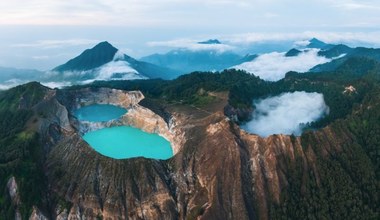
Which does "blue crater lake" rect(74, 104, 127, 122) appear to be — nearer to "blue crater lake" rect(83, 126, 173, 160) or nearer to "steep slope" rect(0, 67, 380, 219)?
"blue crater lake" rect(83, 126, 173, 160)

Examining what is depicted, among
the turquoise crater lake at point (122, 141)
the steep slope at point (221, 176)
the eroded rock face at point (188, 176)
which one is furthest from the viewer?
the turquoise crater lake at point (122, 141)

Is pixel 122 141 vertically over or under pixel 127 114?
under

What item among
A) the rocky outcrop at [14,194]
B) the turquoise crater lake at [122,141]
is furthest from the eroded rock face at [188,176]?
the rocky outcrop at [14,194]

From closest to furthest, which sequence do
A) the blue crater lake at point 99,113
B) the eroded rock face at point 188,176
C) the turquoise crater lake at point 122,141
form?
the eroded rock face at point 188,176, the turquoise crater lake at point 122,141, the blue crater lake at point 99,113

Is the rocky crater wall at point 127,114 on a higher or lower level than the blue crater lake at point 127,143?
higher

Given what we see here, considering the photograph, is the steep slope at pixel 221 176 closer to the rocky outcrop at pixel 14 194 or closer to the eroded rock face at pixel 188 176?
the eroded rock face at pixel 188 176

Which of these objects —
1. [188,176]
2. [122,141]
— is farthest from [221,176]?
[122,141]

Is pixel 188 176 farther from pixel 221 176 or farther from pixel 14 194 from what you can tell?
pixel 14 194
